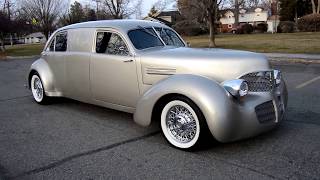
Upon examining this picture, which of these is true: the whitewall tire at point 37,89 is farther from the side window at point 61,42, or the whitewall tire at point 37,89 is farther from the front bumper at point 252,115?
the front bumper at point 252,115

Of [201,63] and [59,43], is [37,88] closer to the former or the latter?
[59,43]

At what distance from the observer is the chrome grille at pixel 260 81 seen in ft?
16.7

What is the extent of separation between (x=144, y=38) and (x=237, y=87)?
2036 millimetres

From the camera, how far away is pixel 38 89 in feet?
27.4

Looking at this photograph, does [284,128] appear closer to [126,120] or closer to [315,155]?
[315,155]

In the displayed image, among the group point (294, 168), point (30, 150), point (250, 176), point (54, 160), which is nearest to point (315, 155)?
point (294, 168)

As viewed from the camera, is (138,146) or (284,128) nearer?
(138,146)

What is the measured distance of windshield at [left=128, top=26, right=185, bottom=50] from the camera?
6180 mm

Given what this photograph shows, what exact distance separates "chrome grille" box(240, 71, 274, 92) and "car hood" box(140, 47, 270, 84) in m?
0.06

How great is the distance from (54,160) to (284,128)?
321 centimetres

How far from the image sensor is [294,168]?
434 centimetres

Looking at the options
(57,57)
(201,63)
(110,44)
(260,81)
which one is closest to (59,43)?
(57,57)

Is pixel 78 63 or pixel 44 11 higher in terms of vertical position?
pixel 44 11

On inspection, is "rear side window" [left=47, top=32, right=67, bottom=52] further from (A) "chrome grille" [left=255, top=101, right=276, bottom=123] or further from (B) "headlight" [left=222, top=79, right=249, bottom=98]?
(A) "chrome grille" [left=255, top=101, right=276, bottom=123]
